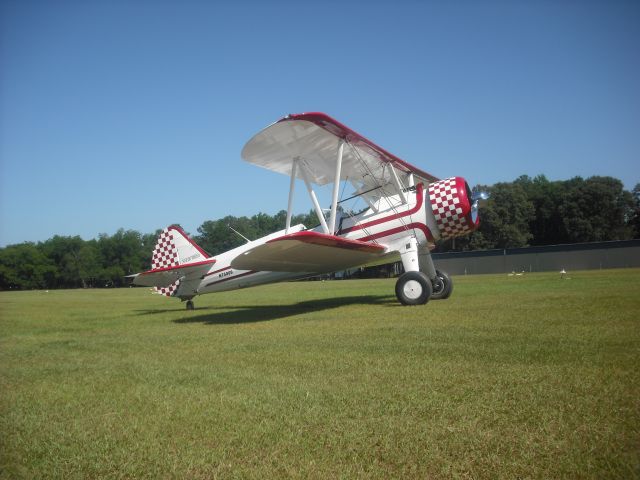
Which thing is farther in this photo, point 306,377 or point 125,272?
point 125,272

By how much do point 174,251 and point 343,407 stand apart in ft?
35.5

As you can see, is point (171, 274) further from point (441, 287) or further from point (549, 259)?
point (549, 259)

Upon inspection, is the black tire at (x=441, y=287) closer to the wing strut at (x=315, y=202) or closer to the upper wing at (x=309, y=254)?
the upper wing at (x=309, y=254)

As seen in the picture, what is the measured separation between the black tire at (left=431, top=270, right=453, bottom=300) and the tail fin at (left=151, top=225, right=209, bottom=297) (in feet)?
21.0

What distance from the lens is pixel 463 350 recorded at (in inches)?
177

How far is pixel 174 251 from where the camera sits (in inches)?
506

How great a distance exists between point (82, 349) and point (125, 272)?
87531 mm

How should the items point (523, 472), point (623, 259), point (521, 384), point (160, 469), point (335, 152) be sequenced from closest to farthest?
point (523, 472) < point (160, 469) < point (521, 384) < point (335, 152) < point (623, 259)

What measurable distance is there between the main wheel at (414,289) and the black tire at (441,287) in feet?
5.49

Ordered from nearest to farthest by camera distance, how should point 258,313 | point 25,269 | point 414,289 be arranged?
point 414,289
point 258,313
point 25,269

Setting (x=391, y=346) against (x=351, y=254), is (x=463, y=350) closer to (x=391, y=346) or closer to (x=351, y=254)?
(x=391, y=346)

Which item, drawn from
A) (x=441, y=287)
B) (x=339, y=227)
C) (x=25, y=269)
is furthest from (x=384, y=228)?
(x=25, y=269)

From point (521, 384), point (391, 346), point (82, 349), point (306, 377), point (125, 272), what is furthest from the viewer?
point (125, 272)

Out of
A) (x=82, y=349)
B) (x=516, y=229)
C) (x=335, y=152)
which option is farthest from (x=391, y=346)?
(x=516, y=229)
